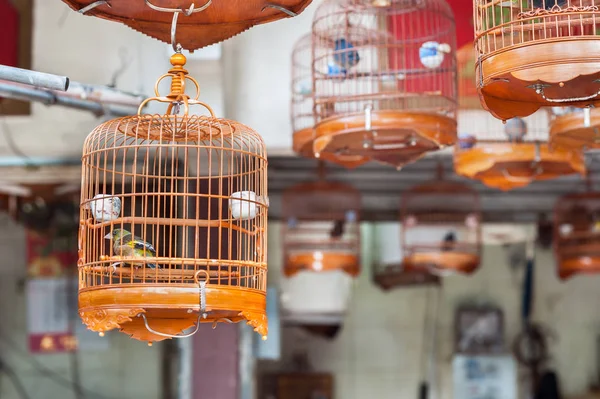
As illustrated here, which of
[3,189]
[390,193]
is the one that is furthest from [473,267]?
[3,189]

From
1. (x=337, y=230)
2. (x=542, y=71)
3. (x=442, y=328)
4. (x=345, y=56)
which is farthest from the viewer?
(x=442, y=328)

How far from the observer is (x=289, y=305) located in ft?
38.0

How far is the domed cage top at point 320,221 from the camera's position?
10789mm

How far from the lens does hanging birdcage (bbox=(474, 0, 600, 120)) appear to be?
4.50 metres

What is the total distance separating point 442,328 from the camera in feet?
40.5

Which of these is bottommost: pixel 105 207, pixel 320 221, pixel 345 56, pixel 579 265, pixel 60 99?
pixel 579 265

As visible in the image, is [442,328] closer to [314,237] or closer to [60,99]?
[314,237]

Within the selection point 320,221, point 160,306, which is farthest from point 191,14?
point 320,221

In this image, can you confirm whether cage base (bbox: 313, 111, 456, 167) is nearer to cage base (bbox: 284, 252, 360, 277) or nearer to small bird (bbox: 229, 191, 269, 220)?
small bird (bbox: 229, 191, 269, 220)

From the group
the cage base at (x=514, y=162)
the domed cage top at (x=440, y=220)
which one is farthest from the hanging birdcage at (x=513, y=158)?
the domed cage top at (x=440, y=220)

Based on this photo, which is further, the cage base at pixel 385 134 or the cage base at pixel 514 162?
the cage base at pixel 514 162

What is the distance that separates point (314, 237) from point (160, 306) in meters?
6.82

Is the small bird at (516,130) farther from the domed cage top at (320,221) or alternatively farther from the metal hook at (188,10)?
the metal hook at (188,10)

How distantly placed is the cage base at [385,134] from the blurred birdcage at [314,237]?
135 inches
